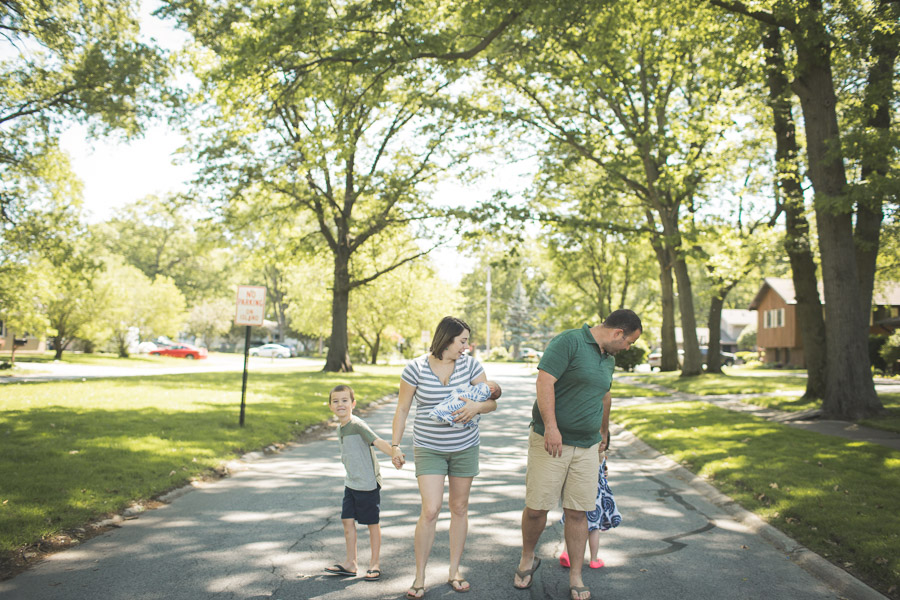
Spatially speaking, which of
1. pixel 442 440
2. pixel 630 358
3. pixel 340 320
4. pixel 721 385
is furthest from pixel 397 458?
pixel 630 358

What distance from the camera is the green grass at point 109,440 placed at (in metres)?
6.92

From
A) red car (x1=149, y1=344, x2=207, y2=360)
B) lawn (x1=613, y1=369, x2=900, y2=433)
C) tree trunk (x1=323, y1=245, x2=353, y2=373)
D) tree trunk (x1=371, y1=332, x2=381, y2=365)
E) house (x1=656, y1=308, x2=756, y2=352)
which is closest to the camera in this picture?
lawn (x1=613, y1=369, x2=900, y2=433)

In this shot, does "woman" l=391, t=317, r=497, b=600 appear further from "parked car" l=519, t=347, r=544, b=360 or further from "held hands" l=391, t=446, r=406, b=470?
"parked car" l=519, t=347, r=544, b=360

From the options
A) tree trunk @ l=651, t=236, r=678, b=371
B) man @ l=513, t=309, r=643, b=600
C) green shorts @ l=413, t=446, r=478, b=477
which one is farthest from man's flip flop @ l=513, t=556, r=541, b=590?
tree trunk @ l=651, t=236, r=678, b=371

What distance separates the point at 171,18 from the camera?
1402 centimetres

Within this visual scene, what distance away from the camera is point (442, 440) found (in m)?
4.88

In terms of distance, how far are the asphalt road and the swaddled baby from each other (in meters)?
1.17

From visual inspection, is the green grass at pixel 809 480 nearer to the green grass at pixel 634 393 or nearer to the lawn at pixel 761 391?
the lawn at pixel 761 391

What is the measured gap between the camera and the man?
4953mm

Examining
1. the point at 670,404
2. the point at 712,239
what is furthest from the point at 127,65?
the point at 712,239

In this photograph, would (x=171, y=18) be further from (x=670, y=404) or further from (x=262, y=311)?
(x=670, y=404)

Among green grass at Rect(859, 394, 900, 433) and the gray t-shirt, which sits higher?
the gray t-shirt

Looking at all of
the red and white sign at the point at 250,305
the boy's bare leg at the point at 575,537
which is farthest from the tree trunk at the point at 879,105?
the red and white sign at the point at 250,305

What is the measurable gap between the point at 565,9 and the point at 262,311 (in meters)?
7.84
